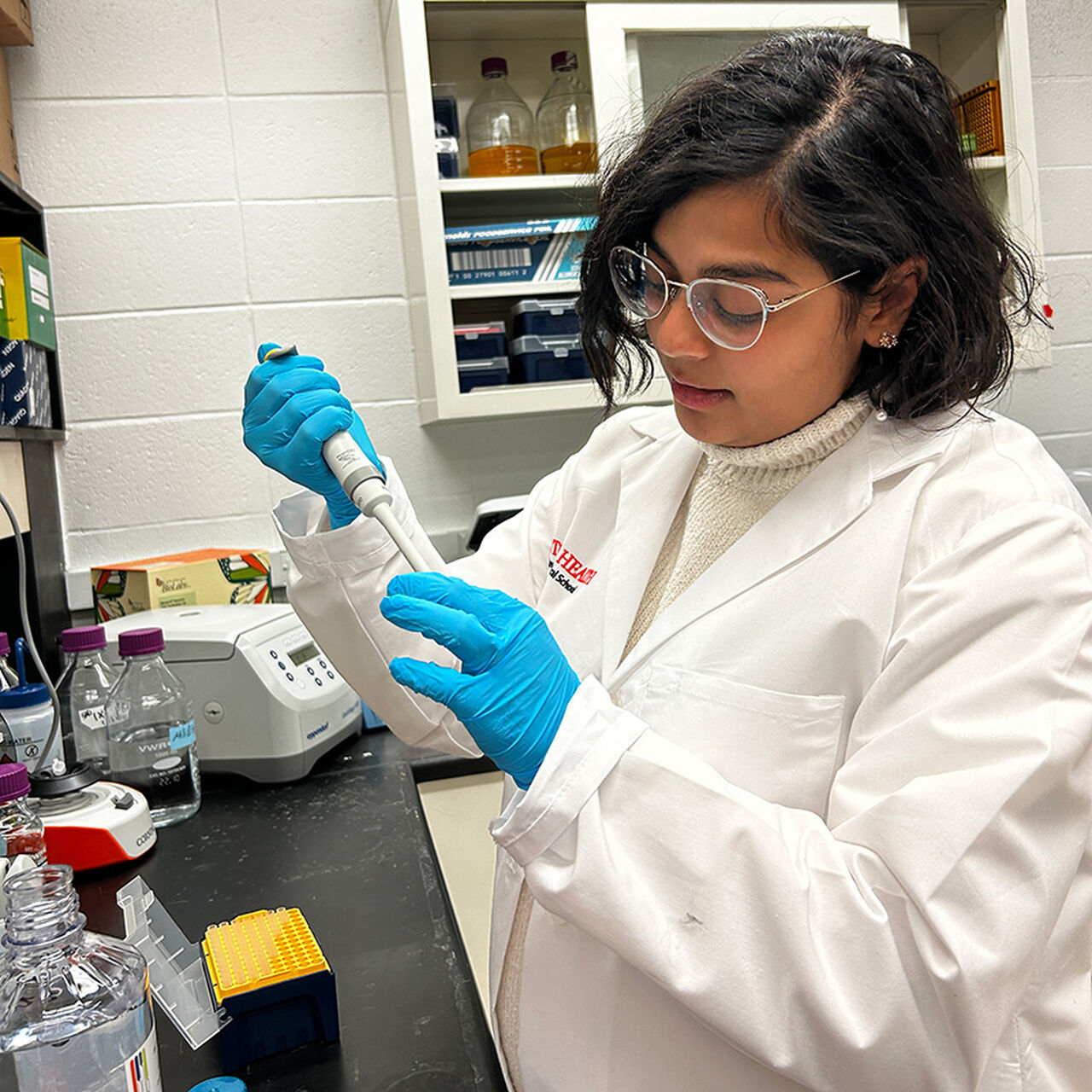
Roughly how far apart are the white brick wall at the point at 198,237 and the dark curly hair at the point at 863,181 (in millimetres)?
1418

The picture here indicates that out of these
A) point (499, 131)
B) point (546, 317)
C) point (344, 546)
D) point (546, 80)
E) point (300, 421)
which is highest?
point (546, 80)

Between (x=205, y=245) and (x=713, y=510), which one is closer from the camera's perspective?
(x=713, y=510)

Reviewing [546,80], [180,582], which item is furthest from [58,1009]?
[546,80]

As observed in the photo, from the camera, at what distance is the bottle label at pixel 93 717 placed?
159 cm

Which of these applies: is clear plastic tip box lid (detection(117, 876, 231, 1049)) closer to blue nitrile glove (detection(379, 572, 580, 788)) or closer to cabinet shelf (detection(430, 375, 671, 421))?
blue nitrile glove (detection(379, 572, 580, 788))

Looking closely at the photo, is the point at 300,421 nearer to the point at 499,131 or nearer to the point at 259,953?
the point at 259,953

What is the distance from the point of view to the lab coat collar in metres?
0.96

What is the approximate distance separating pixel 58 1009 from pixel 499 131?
195 centimetres

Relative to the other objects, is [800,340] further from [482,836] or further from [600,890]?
[482,836]

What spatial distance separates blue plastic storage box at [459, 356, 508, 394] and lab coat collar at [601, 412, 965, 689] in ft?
3.59

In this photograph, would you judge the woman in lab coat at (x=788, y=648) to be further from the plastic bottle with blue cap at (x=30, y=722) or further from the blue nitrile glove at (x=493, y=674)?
the plastic bottle with blue cap at (x=30, y=722)

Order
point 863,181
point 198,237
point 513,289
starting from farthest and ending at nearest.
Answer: point 198,237, point 513,289, point 863,181

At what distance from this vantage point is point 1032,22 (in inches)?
102

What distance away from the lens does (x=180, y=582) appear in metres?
1.98
